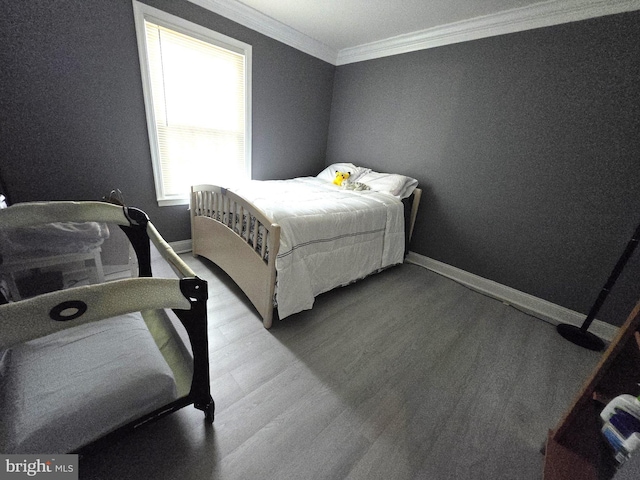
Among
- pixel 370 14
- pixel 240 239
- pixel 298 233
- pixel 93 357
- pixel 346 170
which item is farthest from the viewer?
pixel 346 170

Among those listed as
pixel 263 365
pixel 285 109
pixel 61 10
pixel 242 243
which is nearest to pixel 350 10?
pixel 285 109

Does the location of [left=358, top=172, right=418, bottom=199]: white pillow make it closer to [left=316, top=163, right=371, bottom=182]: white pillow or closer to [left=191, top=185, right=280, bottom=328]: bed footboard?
[left=316, top=163, right=371, bottom=182]: white pillow

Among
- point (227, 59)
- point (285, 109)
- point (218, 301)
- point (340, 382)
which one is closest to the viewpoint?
point (340, 382)

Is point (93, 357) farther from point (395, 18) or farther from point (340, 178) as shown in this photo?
point (395, 18)

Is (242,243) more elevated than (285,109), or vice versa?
(285,109)

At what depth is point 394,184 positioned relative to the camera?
253cm

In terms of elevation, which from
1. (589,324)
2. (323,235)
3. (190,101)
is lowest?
(589,324)

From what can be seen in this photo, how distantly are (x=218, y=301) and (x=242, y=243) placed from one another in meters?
0.50

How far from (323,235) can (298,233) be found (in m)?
0.23

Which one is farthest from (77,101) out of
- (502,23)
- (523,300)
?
(523,300)

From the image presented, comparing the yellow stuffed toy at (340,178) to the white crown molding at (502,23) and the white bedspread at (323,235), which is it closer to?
the white bedspread at (323,235)

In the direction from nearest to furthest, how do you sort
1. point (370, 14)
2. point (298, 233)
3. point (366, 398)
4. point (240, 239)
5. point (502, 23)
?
point (366, 398) < point (298, 233) < point (240, 239) < point (502, 23) < point (370, 14)

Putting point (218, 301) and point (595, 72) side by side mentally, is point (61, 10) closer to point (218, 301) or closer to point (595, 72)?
point (218, 301)

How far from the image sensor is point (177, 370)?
3.41ft
